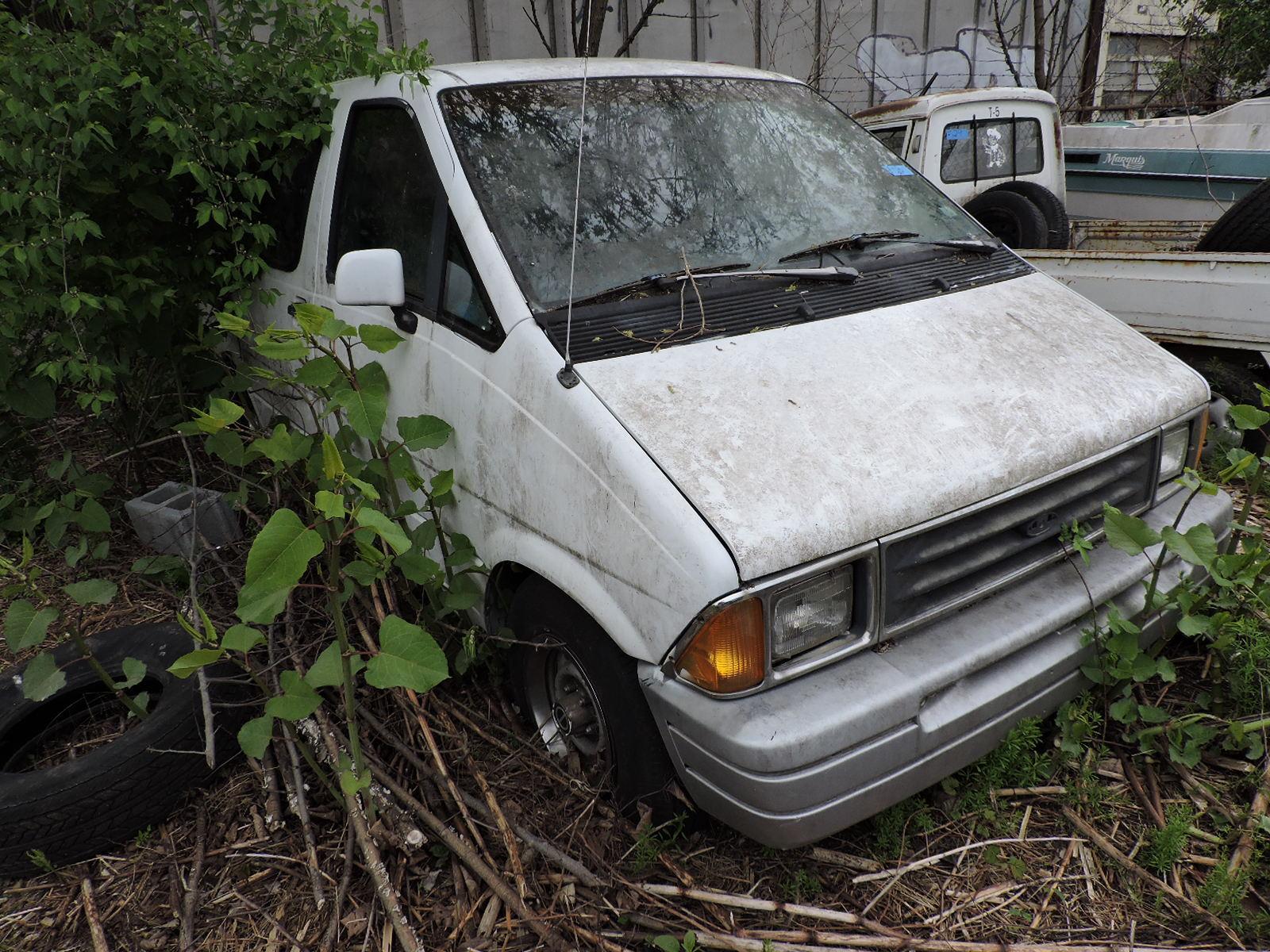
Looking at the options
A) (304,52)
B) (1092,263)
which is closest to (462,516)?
(304,52)

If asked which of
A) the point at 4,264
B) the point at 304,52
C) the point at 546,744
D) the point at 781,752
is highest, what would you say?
the point at 304,52

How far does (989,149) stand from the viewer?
274 inches

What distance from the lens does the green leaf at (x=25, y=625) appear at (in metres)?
2.49

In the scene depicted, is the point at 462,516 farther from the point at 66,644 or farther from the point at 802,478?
the point at 66,644

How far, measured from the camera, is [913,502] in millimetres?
2098

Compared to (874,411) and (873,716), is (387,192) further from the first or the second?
(873,716)

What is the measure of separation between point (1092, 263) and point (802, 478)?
342 centimetres

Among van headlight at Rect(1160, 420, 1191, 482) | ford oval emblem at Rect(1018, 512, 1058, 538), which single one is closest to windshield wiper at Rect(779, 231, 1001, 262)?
van headlight at Rect(1160, 420, 1191, 482)

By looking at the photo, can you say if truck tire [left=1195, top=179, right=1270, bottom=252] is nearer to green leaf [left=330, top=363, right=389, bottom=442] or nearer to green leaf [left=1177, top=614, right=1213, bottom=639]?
green leaf [left=1177, top=614, right=1213, bottom=639]

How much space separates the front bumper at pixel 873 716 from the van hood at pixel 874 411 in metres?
0.32

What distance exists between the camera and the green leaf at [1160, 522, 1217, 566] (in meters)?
2.35

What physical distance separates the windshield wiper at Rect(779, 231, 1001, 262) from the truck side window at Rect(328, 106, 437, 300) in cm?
116

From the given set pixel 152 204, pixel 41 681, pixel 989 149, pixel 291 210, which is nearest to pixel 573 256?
pixel 291 210

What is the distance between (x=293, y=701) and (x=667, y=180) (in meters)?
1.90
